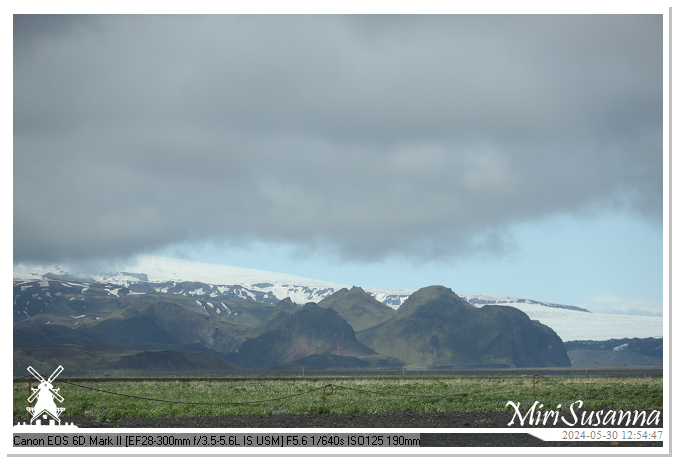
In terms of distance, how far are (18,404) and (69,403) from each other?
292 centimetres
